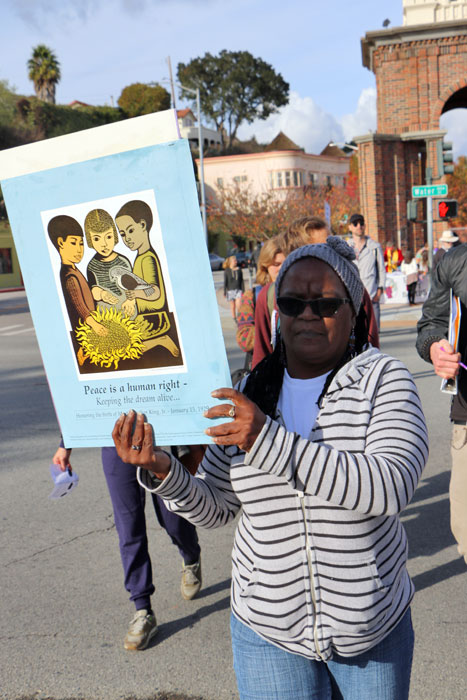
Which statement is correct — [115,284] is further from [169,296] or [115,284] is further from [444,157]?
[444,157]

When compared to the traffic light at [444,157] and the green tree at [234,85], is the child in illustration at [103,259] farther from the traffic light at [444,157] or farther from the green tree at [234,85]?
the green tree at [234,85]

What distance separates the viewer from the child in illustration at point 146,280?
5.14 ft

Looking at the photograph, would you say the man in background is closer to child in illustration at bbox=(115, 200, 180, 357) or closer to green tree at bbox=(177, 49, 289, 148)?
child in illustration at bbox=(115, 200, 180, 357)

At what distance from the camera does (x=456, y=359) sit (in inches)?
121

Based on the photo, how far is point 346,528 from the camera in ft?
5.83

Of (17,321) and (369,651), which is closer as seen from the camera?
(369,651)

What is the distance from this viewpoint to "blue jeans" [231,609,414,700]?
186 cm

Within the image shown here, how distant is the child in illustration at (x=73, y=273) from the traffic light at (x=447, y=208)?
15.7 meters

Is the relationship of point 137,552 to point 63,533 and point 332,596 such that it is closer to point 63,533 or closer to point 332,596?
point 63,533

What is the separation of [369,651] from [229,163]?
72.2m

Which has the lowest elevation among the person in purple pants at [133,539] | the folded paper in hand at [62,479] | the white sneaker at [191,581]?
the white sneaker at [191,581]

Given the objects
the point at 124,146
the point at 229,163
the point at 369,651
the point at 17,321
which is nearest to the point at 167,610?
the point at 369,651

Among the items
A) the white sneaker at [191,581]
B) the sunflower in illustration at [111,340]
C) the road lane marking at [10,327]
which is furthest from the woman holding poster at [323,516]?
the road lane marking at [10,327]

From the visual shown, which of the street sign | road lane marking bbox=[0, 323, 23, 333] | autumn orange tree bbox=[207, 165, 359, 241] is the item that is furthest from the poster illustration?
autumn orange tree bbox=[207, 165, 359, 241]
